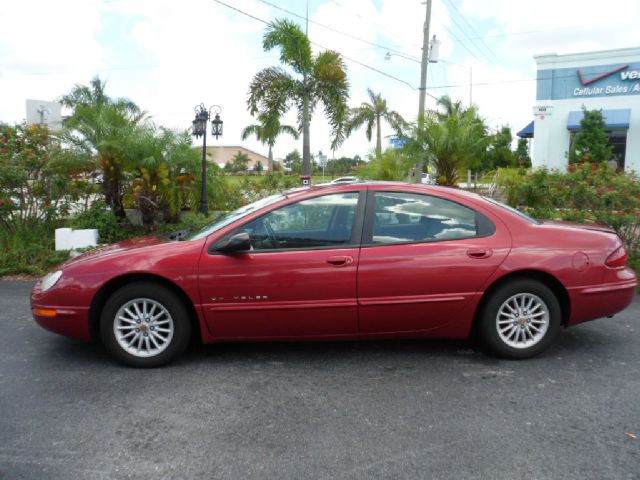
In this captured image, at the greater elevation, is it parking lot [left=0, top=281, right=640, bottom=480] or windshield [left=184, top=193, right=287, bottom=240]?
windshield [left=184, top=193, right=287, bottom=240]

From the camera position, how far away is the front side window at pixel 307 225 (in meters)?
4.16

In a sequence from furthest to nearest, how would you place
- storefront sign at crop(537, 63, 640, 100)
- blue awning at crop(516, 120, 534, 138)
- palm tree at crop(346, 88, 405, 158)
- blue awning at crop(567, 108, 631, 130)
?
1. palm tree at crop(346, 88, 405, 158)
2. blue awning at crop(516, 120, 534, 138)
3. storefront sign at crop(537, 63, 640, 100)
4. blue awning at crop(567, 108, 631, 130)

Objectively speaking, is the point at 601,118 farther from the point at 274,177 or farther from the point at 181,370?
the point at 181,370

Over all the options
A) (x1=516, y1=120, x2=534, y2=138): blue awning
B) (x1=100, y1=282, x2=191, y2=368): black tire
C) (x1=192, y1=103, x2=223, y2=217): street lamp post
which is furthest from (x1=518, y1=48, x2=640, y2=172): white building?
(x1=100, y1=282, x2=191, y2=368): black tire

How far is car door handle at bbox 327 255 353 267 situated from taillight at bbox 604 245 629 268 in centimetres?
207

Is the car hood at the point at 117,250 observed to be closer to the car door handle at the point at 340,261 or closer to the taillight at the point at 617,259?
the car door handle at the point at 340,261

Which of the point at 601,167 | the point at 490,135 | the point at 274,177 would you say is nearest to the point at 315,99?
the point at 274,177

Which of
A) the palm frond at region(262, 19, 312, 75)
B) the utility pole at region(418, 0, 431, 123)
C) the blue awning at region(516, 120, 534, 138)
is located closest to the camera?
the palm frond at region(262, 19, 312, 75)

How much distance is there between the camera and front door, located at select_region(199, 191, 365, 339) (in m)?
4.04

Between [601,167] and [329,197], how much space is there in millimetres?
5903

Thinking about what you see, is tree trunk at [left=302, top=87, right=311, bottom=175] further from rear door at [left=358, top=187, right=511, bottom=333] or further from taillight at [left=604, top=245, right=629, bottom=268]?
taillight at [left=604, top=245, right=629, bottom=268]

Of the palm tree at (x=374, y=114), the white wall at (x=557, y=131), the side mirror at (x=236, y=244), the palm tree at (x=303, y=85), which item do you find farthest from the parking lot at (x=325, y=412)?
the palm tree at (x=374, y=114)

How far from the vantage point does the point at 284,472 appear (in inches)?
108

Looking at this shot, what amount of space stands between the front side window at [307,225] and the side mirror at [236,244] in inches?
5.1
